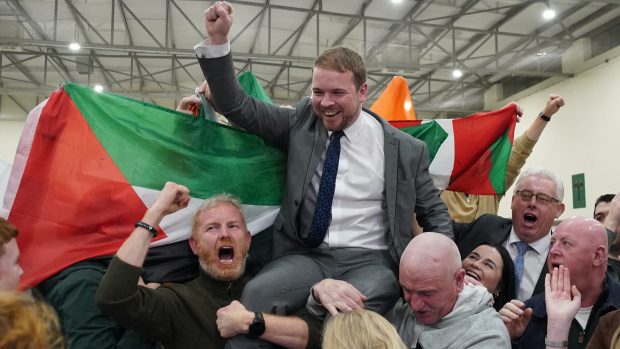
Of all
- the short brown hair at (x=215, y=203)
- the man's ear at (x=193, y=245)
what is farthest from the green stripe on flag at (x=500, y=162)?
the man's ear at (x=193, y=245)

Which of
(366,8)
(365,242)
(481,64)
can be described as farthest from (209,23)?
(481,64)

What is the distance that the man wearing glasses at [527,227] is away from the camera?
3430 millimetres

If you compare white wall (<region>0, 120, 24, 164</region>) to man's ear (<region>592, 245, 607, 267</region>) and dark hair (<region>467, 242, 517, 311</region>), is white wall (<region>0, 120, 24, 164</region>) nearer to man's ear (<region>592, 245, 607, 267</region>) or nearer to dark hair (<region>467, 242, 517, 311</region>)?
dark hair (<region>467, 242, 517, 311</region>)

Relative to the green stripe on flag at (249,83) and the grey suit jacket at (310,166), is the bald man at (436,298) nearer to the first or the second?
the grey suit jacket at (310,166)

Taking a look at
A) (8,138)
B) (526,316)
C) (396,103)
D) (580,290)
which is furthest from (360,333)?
(8,138)

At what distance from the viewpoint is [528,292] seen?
3.25 m

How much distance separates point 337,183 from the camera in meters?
2.74

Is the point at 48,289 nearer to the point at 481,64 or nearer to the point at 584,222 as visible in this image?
the point at 584,222

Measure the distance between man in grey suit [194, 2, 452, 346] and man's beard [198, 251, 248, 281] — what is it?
0.65 feet

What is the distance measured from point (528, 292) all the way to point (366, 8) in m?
7.45

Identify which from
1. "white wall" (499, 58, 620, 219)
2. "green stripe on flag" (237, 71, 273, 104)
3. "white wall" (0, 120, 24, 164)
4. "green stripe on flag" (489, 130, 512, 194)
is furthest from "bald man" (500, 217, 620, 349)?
"white wall" (0, 120, 24, 164)

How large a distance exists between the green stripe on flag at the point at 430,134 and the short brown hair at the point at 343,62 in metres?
1.16

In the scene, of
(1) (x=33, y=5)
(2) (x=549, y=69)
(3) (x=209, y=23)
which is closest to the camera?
(3) (x=209, y=23)

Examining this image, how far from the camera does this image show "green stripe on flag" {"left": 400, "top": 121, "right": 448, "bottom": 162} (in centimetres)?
371
